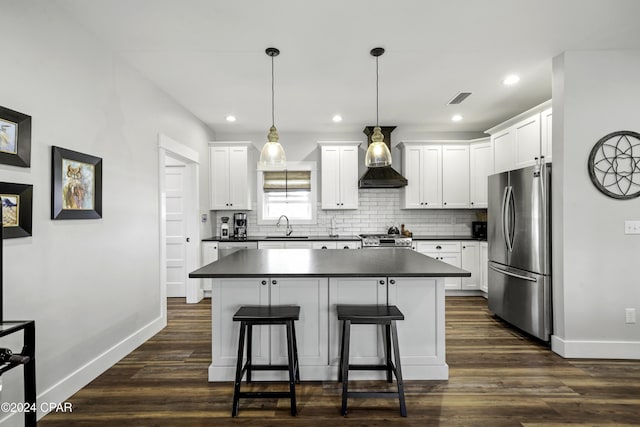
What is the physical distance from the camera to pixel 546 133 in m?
3.52

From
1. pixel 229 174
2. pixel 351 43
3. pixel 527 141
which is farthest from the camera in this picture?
pixel 229 174

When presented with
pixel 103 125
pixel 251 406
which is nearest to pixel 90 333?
pixel 251 406

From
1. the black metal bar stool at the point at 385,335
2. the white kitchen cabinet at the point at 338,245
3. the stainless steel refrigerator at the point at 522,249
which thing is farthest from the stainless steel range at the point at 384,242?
the black metal bar stool at the point at 385,335

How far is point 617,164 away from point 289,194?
A: 4293 millimetres

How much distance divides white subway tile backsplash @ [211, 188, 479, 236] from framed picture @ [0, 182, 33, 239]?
371cm

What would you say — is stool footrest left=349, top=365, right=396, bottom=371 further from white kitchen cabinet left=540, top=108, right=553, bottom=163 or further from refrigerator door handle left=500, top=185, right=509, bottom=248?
white kitchen cabinet left=540, top=108, right=553, bottom=163

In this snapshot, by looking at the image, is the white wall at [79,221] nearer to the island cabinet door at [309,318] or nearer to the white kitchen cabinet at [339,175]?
the island cabinet door at [309,318]

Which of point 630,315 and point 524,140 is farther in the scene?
point 524,140

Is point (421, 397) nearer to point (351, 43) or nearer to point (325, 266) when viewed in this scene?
point (325, 266)

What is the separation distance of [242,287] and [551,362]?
271cm

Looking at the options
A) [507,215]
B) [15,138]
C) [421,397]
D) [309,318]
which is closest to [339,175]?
[507,215]

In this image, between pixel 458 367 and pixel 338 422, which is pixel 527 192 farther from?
pixel 338 422

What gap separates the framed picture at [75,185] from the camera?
222 cm

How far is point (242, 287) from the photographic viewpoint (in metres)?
2.51
